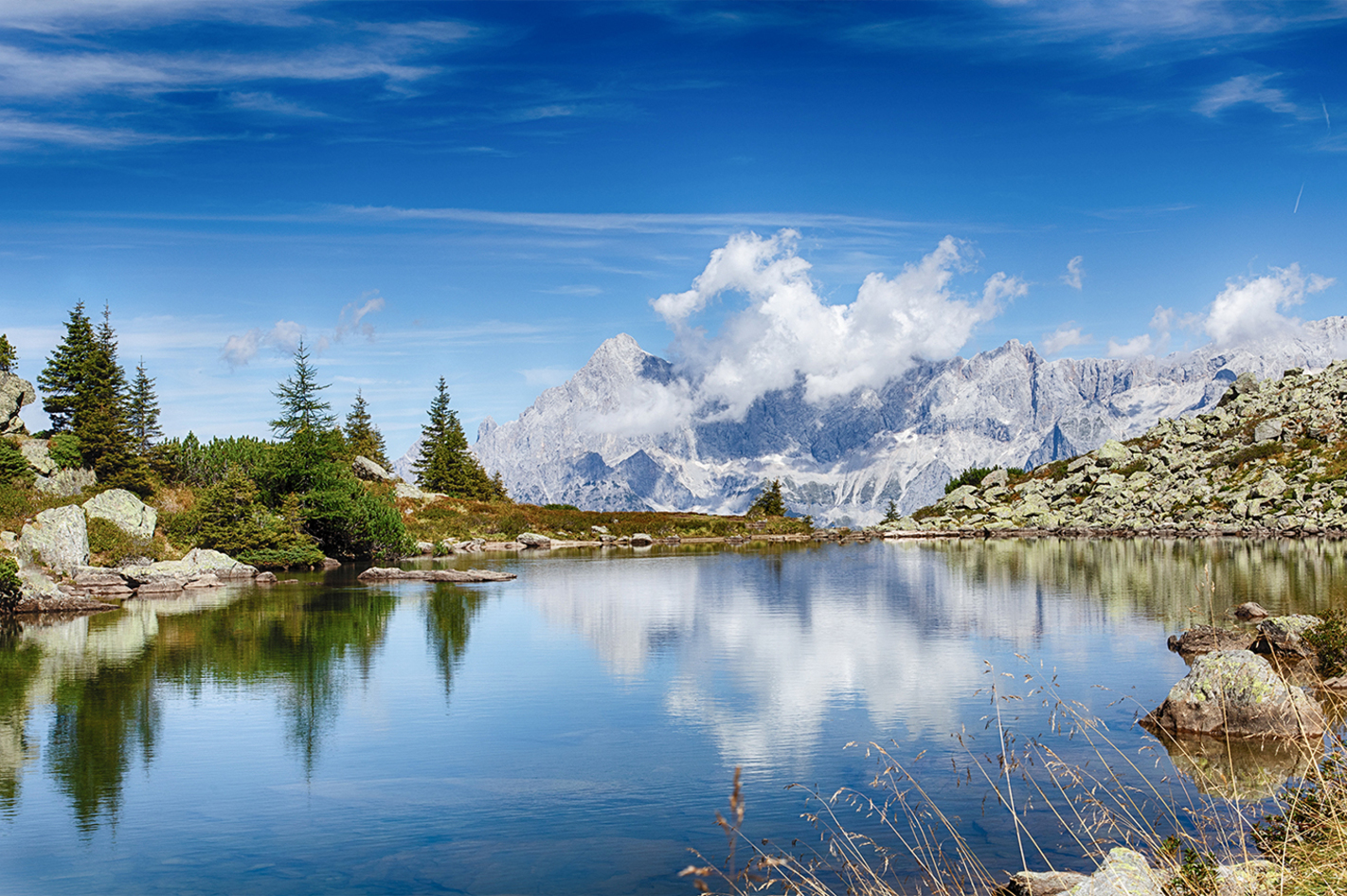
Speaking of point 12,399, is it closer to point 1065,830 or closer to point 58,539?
point 58,539

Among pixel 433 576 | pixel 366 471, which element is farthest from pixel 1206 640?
A: pixel 366 471

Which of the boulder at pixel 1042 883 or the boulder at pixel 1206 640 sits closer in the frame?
the boulder at pixel 1042 883

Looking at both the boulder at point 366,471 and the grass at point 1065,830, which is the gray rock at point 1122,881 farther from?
the boulder at point 366,471

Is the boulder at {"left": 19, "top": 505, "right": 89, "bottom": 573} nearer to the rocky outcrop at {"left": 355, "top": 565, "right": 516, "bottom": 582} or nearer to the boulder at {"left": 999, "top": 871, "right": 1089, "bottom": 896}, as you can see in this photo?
the rocky outcrop at {"left": 355, "top": 565, "right": 516, "bottom": 582}

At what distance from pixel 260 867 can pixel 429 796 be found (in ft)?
10.3

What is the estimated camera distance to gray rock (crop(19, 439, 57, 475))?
2378 inches

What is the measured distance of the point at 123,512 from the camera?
170ft

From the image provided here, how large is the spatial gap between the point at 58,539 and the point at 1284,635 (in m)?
47.1

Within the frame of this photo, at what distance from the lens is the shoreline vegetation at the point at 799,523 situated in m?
10.9

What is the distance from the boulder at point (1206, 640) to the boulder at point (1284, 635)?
0.31 m

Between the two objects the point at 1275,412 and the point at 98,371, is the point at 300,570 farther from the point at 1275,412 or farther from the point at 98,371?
the point at 1275,412

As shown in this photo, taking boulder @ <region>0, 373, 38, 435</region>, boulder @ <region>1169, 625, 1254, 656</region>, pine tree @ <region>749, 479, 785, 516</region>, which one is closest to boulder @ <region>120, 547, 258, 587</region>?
boulder @ <region>0, 373, 38, 435</region>

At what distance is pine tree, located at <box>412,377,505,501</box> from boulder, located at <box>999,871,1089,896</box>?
351 ft

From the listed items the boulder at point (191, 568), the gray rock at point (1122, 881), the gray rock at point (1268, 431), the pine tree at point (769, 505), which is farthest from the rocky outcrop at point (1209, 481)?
the gray rock at point (1122, 881)
